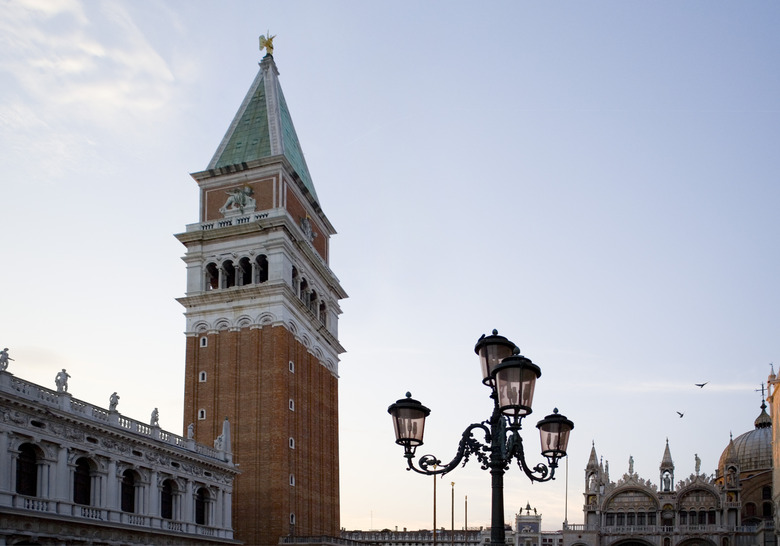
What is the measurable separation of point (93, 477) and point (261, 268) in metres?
26.1

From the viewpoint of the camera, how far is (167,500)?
4741cm

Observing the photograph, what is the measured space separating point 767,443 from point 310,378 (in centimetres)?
5796

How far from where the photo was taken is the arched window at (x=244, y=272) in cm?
6475

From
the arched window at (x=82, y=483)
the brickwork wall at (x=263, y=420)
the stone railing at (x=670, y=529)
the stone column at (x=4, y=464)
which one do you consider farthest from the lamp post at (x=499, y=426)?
the stone railing at (x=670, y=529)

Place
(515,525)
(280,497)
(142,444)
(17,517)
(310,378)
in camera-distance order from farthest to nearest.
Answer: (515,525)
(310,378)
(280,497)
(142,444)
(17,517)

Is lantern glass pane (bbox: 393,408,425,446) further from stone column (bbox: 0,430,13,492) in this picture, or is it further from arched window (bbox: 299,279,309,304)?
arched window (bbox: 299,279,309,304)

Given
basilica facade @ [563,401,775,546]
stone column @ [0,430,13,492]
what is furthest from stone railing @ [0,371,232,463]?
basilica facade @ [563,401,775,546]

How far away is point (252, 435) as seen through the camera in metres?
60.8

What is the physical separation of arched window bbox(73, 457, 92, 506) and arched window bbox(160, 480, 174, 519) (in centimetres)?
617

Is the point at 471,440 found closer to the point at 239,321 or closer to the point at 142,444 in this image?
the point at 142,444

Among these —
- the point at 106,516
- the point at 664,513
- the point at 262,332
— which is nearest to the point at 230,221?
the point at 262,332

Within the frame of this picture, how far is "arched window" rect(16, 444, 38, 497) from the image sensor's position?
120 ft

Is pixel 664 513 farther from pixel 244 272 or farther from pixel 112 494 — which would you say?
pixel 112 494

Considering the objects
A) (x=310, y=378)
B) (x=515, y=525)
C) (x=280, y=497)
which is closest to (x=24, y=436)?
(x=280, y=497)
